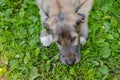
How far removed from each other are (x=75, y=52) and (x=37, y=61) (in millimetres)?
577

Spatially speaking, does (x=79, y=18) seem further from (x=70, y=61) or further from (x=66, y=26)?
(x=70, y=61)

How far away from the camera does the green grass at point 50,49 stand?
4168mm

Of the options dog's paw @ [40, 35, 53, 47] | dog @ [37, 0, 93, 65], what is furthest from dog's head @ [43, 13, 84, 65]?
dog's paw @ [40, 35, 53, 47]

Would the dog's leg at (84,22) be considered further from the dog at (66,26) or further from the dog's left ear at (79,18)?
the dog's left ear at (79,18)

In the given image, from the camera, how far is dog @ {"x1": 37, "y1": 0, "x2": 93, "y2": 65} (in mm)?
3803

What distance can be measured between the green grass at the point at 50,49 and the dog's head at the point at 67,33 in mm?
221

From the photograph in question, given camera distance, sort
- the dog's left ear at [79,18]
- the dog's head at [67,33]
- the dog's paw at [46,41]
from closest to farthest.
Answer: the dog's head at [67,33]
the dog's left ear at [79,18]
the dog's paw at [46,41]

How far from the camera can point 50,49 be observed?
4.39m

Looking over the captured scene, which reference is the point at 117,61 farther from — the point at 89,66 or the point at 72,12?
the point at 72,12

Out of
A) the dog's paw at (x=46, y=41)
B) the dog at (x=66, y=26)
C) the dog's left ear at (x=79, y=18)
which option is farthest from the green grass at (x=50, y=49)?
the dog's left ear at (x=79, y=18)

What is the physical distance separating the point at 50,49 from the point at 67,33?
0.68 m

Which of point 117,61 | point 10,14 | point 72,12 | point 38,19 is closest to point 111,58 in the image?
point 117,61

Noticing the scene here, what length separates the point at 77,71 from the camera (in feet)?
13.7

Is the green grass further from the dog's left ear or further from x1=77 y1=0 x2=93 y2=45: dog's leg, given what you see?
the dog's left ear
